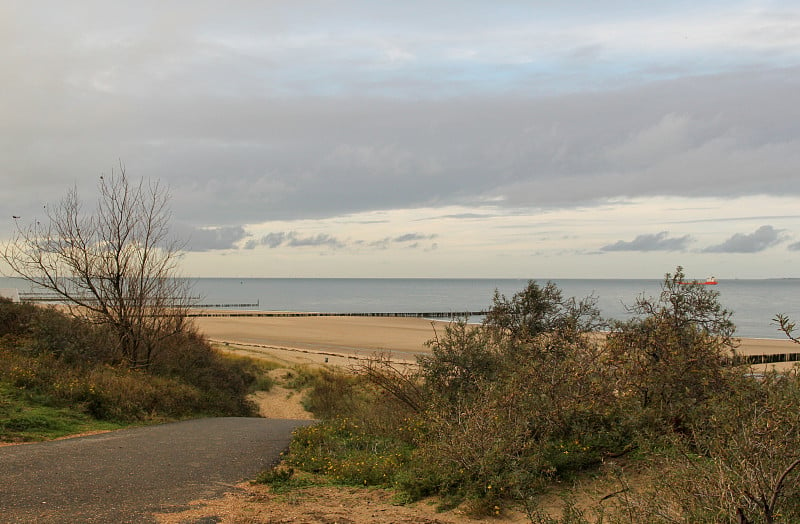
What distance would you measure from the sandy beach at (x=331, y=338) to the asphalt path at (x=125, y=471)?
19568 millimetres

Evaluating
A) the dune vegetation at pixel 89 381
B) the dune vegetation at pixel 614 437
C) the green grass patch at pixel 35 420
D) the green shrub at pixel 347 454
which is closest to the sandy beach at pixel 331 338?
the dune vegetation at pixel 89 381

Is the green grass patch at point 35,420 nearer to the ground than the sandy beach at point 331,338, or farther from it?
farther from it

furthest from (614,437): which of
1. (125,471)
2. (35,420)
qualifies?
(35,420)

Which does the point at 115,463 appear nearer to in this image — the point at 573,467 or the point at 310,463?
the point at 310,463

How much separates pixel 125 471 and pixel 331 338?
42.9m

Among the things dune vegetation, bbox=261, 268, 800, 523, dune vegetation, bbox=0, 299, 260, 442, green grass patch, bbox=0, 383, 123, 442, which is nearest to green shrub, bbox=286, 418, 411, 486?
dune vegetation, bbox=261, 268, 800, 523

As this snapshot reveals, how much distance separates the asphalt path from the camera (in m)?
6.47

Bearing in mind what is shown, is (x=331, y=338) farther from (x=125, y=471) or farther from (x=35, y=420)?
(x=125, y=471)

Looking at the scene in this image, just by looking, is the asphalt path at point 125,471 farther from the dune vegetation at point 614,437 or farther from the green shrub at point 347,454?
the dune vegetation at point 614,437

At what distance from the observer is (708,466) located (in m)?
5.10

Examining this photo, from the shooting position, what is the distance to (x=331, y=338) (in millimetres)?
50906

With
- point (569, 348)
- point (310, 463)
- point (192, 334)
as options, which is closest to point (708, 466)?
point (569, 348)

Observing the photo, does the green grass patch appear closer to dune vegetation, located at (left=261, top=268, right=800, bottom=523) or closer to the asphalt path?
the asphalt path

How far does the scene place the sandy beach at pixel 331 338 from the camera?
37.9 meters
